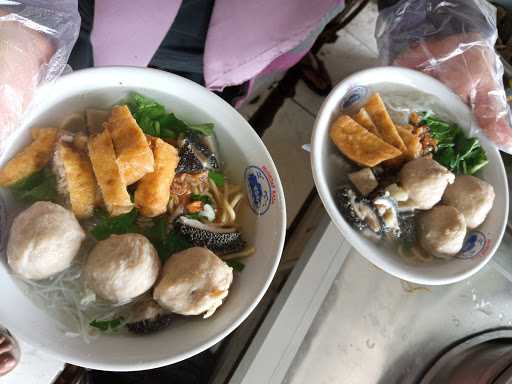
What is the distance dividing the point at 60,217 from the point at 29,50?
240 millimetres

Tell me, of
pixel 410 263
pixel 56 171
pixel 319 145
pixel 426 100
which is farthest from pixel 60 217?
pixel 426 100

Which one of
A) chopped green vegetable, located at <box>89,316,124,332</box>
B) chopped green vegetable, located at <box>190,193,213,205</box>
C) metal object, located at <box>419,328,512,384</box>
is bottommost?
metal object, located at <box>419,328,512,384</box>

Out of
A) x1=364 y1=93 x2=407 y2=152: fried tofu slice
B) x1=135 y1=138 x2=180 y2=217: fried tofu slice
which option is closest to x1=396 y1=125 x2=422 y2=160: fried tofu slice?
x1=364 y1=93 x2=407 y2=152: fried tofu slice

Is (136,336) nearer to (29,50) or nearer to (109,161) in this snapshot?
(109,161)

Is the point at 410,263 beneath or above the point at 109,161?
beneath

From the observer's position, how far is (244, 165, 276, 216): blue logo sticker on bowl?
29.4 inches

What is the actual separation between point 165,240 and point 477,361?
763 millimetres

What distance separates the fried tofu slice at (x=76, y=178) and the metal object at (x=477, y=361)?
32.4 inches

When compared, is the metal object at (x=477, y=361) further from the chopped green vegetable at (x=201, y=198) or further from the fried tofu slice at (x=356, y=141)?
the chopped green vegetable at (x=201, y=198)

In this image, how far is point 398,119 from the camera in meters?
1.00

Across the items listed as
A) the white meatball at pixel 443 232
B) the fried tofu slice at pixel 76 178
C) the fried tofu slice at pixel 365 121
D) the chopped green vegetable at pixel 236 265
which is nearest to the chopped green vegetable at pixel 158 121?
the fried tofu slice at pixel 76 178

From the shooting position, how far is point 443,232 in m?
0.89

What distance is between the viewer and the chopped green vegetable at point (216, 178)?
31.2 inches

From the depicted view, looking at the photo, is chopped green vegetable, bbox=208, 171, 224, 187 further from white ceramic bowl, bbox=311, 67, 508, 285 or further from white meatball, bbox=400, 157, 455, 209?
white meatball, bbox=400, 157, 455, 209
